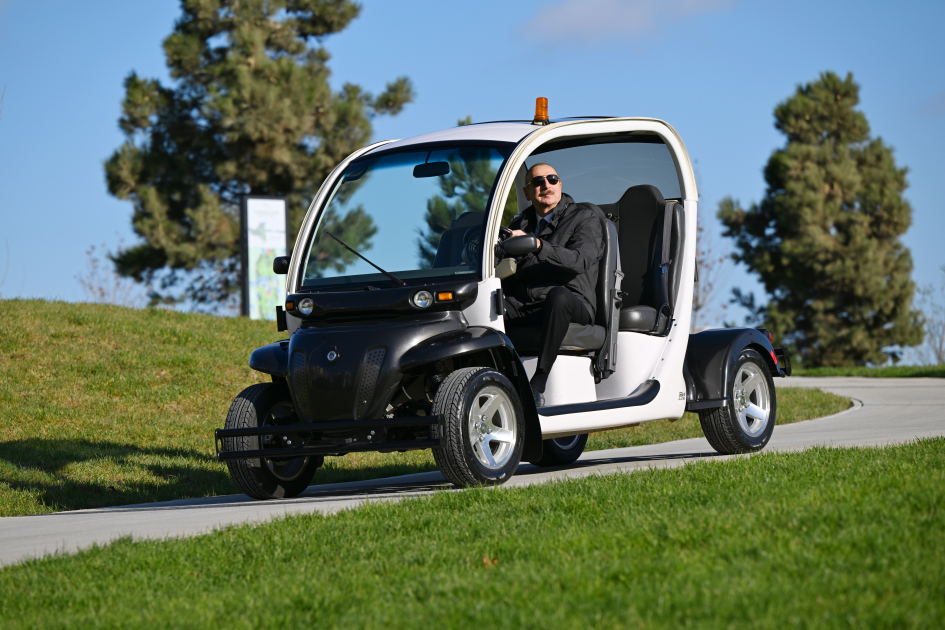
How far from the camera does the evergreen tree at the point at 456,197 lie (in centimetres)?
704

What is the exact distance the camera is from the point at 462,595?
148 inches

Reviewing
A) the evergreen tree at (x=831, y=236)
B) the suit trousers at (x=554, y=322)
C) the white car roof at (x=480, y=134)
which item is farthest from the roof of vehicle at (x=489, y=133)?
the evergreen tree at (x=831, y=236)

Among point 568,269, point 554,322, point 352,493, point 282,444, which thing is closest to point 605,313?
point 568,269

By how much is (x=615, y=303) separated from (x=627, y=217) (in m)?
1.11

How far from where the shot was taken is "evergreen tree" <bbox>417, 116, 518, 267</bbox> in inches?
277

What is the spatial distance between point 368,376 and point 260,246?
582 inches

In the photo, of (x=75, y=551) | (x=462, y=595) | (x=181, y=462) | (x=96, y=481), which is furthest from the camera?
(x=181, y=462)

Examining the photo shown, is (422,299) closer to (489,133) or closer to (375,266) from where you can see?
(375,266)

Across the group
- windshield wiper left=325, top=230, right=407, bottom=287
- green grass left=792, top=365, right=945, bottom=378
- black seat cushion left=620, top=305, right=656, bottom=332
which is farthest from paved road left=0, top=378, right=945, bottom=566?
green grass left=792, top=365, right=945, bottom=378

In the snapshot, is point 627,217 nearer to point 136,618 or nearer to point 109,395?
point 136,618

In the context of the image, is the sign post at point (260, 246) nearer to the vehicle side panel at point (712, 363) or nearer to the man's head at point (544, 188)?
the vehicle side panel at point (712, 363)

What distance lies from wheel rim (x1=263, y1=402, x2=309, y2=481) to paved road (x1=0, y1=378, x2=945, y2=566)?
0.24 m

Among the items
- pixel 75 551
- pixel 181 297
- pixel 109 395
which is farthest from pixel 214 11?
pixel 75 551

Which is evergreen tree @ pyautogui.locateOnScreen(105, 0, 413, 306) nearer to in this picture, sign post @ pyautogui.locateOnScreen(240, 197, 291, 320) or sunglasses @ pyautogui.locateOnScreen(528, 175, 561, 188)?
sign post @ pyautogui.locateOnScreen(240, 197, 291, 320)
